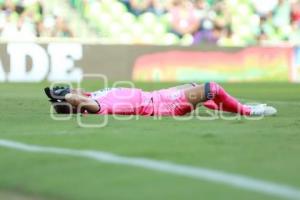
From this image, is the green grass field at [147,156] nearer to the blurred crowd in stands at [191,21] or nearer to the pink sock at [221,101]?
the pink sock at [221,101]

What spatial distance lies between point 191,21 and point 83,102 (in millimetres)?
17544

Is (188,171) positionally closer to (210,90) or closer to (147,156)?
(147,156)

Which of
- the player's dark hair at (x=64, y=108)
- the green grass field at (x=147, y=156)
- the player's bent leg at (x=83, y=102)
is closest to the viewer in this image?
the green grass field at (x=147, y=156)

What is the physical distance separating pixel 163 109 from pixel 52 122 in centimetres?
149

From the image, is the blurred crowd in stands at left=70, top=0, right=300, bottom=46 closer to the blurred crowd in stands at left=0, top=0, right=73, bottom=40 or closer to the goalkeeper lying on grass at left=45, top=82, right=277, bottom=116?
the blurred crowd in stands at left=0, top=0, right=73, bottom=40

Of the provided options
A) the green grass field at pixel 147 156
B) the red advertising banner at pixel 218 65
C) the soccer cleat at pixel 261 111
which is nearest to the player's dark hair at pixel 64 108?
the green grass field at pixel 147 156

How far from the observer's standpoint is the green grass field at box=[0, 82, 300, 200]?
462cm

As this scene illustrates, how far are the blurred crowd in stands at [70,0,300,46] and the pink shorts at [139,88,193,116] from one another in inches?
617

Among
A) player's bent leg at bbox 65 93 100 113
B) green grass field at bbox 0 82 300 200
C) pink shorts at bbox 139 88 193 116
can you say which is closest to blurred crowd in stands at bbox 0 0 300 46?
pink shorts at bbox 139 88 193 116

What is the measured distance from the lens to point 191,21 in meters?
26.1

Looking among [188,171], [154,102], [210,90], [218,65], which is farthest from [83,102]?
[218,65]

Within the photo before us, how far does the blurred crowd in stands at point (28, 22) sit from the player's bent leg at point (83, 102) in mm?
15225

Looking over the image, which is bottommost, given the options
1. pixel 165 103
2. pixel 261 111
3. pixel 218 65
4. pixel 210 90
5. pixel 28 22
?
pixel 261 111

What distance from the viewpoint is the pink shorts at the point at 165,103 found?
9258mm
